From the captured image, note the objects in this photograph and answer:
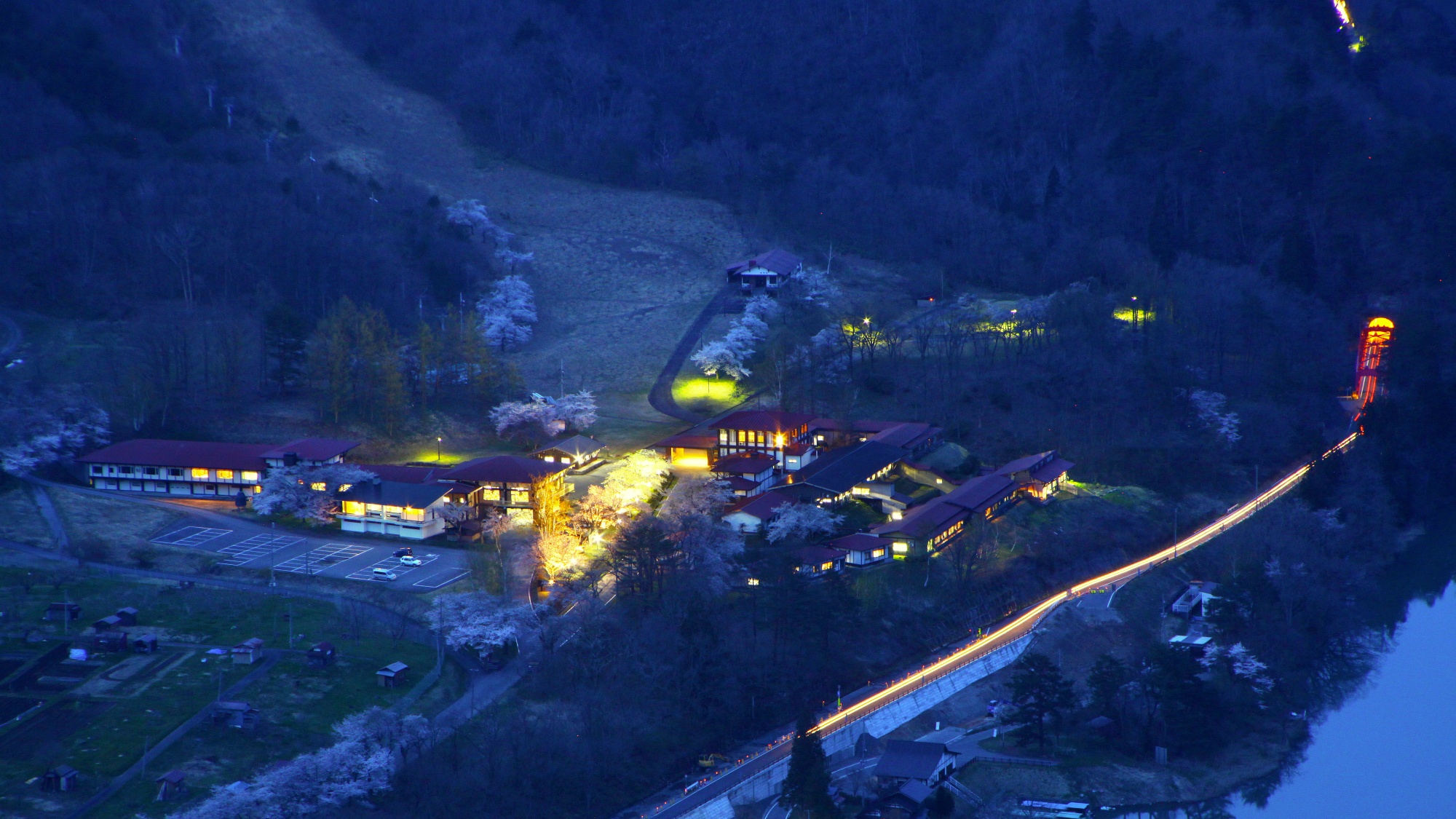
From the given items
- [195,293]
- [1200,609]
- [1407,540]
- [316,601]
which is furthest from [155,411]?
[1407,540]

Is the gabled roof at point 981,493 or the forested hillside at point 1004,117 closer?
the gabled roof at point 981,493

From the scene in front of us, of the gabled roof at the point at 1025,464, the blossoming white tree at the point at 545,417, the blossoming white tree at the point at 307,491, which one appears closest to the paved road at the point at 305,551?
the blossoming white tree at the point at 307,491

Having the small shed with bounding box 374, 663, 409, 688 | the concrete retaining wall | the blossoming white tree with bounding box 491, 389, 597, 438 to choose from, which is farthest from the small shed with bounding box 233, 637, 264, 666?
the blossoming white tree with bounding box 491, 389, 597, 438

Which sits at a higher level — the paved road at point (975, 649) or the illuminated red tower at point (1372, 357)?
the illuminated red tower at point (1372, 357)

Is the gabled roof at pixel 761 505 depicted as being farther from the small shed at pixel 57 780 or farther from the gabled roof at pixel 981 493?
the small shed at pixel 57 780

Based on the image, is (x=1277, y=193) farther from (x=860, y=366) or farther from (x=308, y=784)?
(x=308, y=784)

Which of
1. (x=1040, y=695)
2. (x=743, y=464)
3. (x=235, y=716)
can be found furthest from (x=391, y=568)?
(x=1040, y=695)
